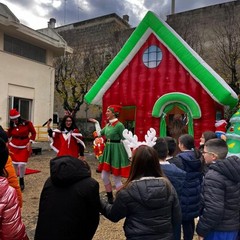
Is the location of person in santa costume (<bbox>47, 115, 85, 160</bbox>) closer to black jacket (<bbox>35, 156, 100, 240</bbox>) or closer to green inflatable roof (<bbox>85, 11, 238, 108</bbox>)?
green inflatable roof (<bbox>85, 11, 238, 108</bbox>)

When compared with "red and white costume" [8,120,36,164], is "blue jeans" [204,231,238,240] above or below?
below

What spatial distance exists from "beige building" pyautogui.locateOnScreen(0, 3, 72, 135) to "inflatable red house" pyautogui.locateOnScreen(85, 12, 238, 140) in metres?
5.72

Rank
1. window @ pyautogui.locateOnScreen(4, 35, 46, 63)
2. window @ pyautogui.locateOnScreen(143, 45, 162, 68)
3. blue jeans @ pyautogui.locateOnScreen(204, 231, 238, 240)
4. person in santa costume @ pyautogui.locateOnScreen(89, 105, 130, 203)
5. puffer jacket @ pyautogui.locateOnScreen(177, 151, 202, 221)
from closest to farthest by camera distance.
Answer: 1. blue jeans @ pyautogui.locateOnScreen(204, 231, 238, 240)
2. puffer jacket @ pyautogui.locateOnScreen(177, 151, 202, 221)
3. person in santa costume @ pyautogui.locateOnScreen(89, 105, 130, 203)
4. window @ pyautogui.locateOnScreen(143, 45, 162, 68)
5. window @ pyautogui.locateOnScreen(4, 35, 46, 63)

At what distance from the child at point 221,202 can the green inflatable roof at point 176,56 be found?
4596mm

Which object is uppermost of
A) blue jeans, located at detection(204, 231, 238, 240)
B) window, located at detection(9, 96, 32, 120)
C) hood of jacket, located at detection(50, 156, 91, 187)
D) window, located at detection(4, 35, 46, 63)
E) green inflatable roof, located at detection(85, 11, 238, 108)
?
window, located at detection(4, 35, 46, 63)

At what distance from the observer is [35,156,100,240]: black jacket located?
6.75 ft

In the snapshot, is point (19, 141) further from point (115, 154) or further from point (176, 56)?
point (176, 56)

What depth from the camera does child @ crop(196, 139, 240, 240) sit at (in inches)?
97.3

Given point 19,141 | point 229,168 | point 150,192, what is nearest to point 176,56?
point 19,141

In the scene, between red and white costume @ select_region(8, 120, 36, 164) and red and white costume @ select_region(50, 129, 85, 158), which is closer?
red and white costume @ select_region(50, 129, 85, 158)

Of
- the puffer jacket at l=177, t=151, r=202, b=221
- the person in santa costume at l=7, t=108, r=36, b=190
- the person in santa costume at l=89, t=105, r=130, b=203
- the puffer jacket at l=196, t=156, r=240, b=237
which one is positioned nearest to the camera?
the puffer jacket at l=196, t=156, r=240, b=237

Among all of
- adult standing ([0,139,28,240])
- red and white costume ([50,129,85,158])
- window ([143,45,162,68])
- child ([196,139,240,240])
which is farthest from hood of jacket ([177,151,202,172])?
window ([143,45,162,68])

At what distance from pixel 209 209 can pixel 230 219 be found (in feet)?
0.91

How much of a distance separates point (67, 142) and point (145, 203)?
12.4ft
